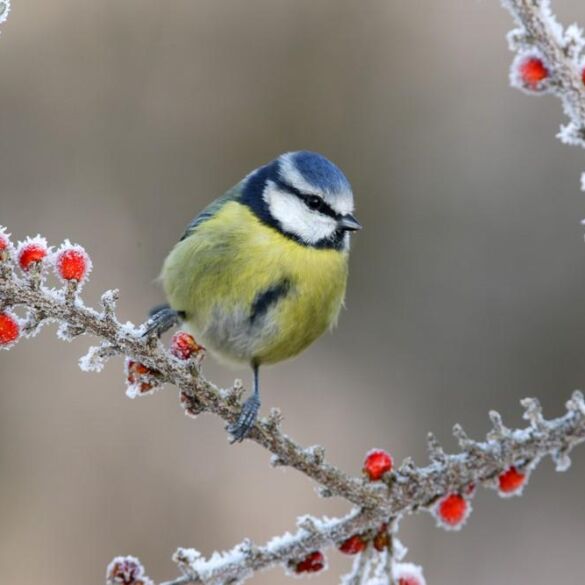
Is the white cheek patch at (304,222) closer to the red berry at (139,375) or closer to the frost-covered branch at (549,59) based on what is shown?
the red berry at (139,375)

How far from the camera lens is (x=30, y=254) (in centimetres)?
143

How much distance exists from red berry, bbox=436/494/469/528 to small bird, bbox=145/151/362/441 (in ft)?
3.26

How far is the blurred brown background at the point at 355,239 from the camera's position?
4.50m

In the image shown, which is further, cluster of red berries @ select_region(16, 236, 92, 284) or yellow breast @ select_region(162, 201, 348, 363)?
yellow breast @ select_region(162, 201, 348, 363)

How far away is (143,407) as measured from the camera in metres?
4.56

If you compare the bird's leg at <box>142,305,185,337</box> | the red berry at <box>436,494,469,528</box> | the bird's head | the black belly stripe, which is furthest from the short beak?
the red berry at <box>436,494,469,528</box>

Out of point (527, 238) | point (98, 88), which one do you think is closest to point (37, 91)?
point (98, 88)

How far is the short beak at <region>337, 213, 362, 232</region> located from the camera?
2611 mm

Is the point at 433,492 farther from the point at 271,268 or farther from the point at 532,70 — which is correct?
the point at 271,268

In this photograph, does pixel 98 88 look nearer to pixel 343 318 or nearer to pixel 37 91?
pixel 37 91

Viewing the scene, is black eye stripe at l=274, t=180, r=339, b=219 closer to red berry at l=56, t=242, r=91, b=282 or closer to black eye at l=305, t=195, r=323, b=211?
black eye at l=305, t=195, r=323, b=211

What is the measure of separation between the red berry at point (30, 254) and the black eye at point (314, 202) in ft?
4.18

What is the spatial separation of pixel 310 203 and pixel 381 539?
1.26m

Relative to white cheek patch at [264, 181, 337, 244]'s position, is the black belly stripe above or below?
below
